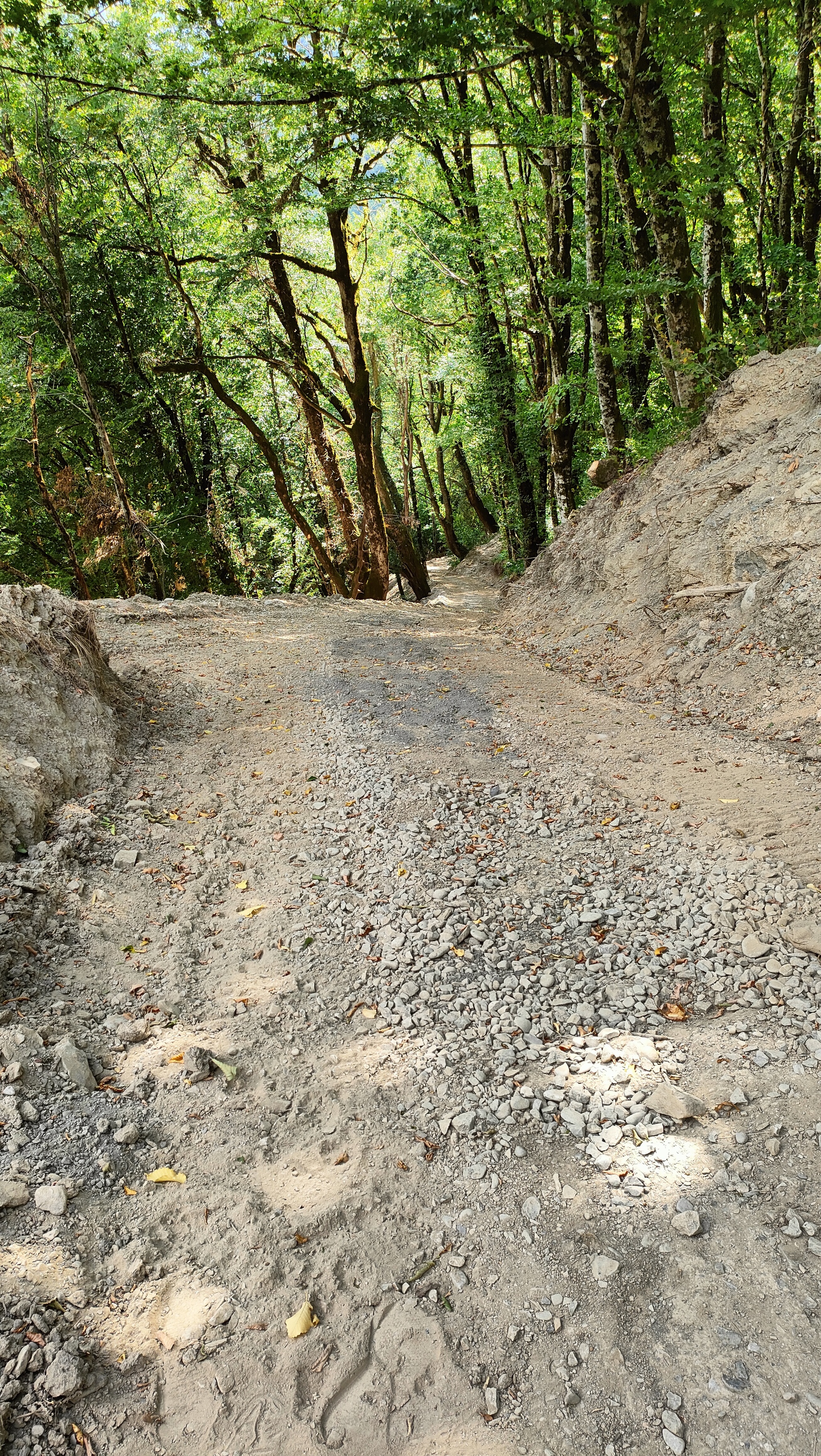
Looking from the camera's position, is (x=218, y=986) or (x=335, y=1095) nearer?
(x=335, y=1095)

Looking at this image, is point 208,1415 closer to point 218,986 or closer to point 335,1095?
point 335,1095

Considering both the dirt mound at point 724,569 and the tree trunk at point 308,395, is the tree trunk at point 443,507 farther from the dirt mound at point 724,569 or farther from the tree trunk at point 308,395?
the dirt mound at point 724,569

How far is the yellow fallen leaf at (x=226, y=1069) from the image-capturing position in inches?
132

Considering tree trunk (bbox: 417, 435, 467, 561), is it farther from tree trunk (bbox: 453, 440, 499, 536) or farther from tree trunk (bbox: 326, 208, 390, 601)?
tree trunk (bbox: 326, 208, 390, 601)

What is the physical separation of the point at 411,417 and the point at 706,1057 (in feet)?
82.4

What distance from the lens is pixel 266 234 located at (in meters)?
11.9

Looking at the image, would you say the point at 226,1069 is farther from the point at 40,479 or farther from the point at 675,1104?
the point at 40,479

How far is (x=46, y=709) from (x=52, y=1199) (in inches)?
153

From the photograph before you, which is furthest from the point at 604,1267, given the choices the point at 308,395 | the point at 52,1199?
the point at 308,395

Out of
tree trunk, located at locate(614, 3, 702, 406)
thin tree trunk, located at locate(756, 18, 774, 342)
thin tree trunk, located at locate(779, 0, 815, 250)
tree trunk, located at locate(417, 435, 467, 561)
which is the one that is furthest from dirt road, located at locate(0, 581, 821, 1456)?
tree trunk, located at locate(417, 435, 467, 561)

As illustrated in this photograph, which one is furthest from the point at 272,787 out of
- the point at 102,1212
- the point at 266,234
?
the point at 266,234

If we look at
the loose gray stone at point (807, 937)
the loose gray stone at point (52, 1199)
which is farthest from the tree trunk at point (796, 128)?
the loose gray stone at point (52, 1199)

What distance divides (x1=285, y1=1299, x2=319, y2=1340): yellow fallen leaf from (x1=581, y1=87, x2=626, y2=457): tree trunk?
34.3 ft

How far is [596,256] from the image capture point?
9.82m
